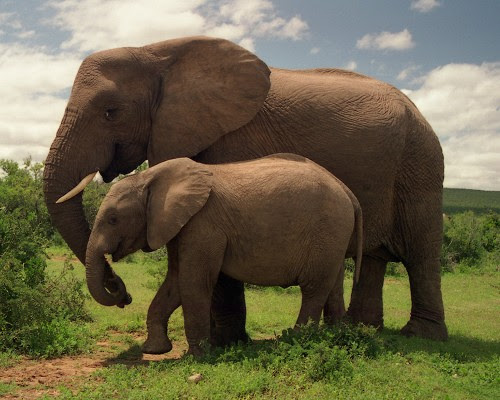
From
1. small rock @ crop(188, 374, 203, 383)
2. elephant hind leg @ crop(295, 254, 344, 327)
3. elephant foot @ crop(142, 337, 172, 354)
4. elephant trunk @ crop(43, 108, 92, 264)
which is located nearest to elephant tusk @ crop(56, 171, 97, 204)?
elephant trunk @ crop(43, 108, 92, 264)

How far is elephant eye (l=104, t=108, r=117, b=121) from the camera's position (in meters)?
6.69

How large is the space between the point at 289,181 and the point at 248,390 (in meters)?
2.10

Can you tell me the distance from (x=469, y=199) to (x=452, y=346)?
Result: 282 ft

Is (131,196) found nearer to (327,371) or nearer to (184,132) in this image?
(184,132)

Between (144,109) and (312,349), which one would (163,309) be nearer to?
(312,349)

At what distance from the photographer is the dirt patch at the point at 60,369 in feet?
17.8

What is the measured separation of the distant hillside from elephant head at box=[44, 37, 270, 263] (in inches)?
2811

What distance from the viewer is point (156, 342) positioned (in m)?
6.24

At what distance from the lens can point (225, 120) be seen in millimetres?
6824

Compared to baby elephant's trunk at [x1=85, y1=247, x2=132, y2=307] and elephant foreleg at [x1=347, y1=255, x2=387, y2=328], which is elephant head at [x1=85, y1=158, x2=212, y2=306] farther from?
elephant foreleg at [x1=347, y1=255, x2=387, y2=328]

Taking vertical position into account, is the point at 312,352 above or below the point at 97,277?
below

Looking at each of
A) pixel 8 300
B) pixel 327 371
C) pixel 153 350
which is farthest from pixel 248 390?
pixel 8 300

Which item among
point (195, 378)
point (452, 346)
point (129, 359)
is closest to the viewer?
point (195, 378)

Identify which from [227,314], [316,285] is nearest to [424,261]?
[316,285]
